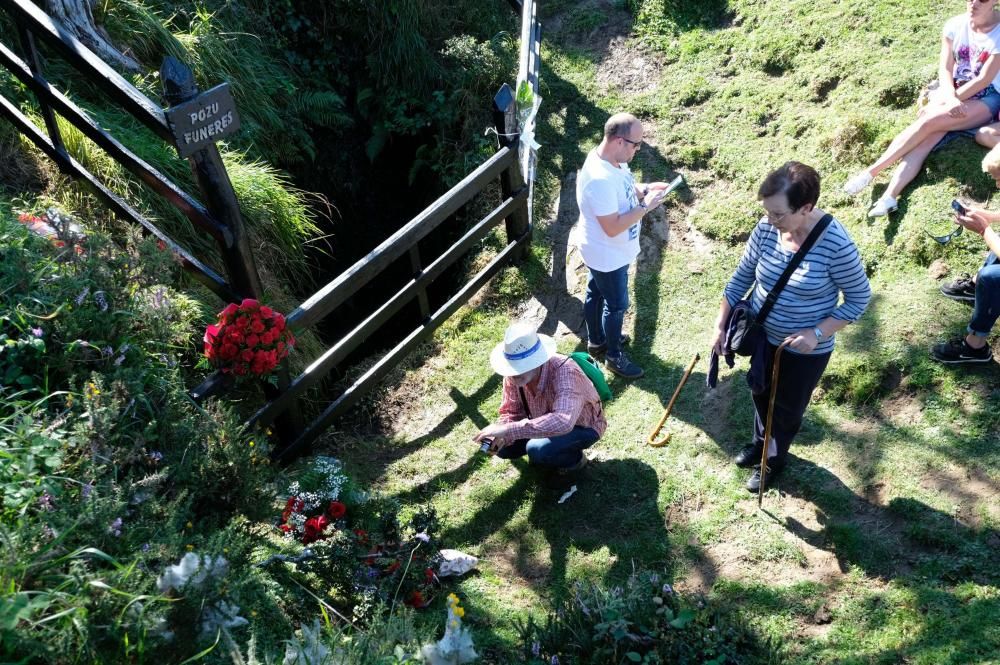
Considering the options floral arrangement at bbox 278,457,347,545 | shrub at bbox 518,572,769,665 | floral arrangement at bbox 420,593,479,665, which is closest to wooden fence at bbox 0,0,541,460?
floral arrangement at bbox 278,457,347,545

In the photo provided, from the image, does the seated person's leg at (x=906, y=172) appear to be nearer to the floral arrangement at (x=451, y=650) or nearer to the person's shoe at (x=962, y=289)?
the person's shoe at (x=962, y=289)

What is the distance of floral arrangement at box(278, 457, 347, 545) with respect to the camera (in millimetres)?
4000

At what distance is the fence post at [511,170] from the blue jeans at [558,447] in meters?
A: 2.57

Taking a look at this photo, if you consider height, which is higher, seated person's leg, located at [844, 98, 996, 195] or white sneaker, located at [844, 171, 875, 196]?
seated person's leg, located at [844, 98, 996, 195]

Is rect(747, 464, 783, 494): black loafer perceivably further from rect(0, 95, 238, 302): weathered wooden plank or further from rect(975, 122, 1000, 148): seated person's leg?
rect(0, 95, 238, 302): weathered wooden plank

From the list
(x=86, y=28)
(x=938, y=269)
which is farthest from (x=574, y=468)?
(x=86, y=28)

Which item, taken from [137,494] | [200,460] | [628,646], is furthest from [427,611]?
[137,494]

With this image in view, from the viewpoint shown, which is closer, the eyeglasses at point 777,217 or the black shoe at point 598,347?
the eyeglasses at point 777,217

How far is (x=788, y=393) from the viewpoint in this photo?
4184mm

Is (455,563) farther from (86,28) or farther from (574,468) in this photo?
(86,28)

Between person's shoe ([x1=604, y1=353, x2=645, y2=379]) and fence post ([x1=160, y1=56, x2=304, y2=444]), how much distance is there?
7.51 ft

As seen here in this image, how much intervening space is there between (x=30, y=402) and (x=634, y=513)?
3.17m

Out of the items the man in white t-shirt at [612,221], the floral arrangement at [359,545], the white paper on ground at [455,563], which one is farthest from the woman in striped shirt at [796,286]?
the floral arrangement at [359,545]

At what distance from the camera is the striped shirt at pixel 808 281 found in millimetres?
3666
